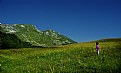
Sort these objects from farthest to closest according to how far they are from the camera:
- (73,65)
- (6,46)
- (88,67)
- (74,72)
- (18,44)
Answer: (18,44), (6,46), (73,65), (88,67), (74,72)

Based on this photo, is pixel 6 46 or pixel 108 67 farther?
pixel 6 46

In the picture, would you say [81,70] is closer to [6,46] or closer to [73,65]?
[73,65]

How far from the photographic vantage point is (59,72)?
3141 centimetres

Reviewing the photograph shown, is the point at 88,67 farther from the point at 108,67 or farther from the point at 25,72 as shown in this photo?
the point at 25,72

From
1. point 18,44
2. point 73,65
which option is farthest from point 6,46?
point 73,65

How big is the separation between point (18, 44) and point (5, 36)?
564cm

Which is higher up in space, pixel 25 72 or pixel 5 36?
pixel 5 36

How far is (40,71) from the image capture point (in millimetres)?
32844

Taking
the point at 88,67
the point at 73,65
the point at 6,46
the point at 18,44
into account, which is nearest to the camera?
the point at 88,67

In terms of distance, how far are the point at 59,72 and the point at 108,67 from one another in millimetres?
5105

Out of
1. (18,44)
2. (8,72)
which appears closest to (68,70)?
(8,72)

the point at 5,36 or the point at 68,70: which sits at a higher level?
the point at 5,36

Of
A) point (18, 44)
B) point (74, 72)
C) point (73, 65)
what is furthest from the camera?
point (18, 44)

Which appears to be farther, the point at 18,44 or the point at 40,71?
the point at 18,44
